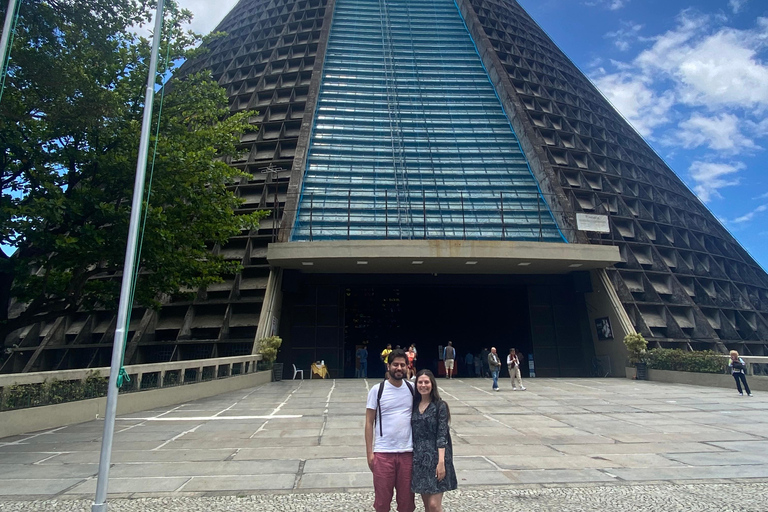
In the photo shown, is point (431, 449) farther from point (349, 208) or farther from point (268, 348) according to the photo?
point (349, 208)

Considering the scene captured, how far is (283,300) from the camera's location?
2842cm

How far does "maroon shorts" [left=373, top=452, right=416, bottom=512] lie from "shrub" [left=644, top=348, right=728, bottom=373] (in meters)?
20.7

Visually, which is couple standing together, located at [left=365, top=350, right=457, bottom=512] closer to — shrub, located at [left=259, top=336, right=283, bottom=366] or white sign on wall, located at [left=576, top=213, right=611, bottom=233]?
A: shrub, located at [left=259, top=336, right=283, bottom=366]

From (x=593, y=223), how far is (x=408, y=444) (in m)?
25.9

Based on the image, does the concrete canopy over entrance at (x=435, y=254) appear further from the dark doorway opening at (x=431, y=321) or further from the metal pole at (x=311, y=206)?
the dark doorway opening at (x=431, y=321)

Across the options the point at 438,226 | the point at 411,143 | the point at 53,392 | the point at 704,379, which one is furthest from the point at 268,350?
the point at 411,143

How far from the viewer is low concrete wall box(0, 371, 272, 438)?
1010 centimetres

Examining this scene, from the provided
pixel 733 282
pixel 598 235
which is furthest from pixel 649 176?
pixel 598 235

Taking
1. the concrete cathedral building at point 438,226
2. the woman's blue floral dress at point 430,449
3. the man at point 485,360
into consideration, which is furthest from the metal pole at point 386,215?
the woman's blue floral dress at point 430,449

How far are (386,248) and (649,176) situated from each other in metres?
29.4

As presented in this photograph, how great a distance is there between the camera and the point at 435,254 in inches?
943

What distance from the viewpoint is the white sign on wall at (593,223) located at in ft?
87.5

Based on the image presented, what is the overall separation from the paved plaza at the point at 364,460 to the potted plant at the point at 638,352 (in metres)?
8.32

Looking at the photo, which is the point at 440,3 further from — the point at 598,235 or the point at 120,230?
the point at 120,230
